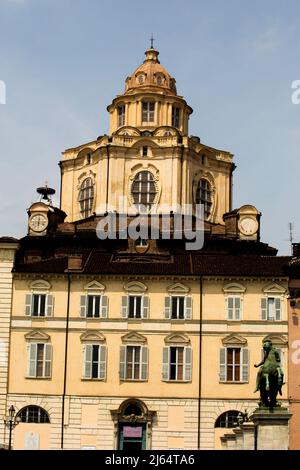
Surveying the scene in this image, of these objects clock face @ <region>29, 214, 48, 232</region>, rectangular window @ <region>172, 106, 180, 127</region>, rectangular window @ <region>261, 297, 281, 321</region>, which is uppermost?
rectangular window @ <region>172, 106, 180, 127</region>

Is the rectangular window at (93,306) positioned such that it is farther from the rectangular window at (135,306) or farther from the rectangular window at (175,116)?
the rectangular window at (175,116)

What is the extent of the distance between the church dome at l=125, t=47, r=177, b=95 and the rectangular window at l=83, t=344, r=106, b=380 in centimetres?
3524

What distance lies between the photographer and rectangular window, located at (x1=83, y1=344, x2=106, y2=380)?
7344cm

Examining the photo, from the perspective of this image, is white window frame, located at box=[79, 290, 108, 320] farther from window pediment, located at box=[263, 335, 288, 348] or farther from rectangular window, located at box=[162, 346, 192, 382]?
window pediment, located at box=[263, 335, 288, 348]

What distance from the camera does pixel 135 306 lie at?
244ft

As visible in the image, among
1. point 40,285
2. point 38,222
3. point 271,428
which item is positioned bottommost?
point 271,428

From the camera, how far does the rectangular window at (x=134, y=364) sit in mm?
73375

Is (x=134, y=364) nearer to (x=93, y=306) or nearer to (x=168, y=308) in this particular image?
(x=168, y=308)

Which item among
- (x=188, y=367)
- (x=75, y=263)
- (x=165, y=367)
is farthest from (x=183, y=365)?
(x=75, y=263)

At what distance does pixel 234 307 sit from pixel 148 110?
31.4 meters

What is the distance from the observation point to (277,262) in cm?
7800

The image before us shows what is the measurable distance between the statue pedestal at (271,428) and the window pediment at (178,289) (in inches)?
1100

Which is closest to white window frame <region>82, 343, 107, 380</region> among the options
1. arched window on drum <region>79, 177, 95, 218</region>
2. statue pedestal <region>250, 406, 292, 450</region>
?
arched window on drum <region>79, 177, 95, 218</region>

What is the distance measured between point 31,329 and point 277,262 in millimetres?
18629
